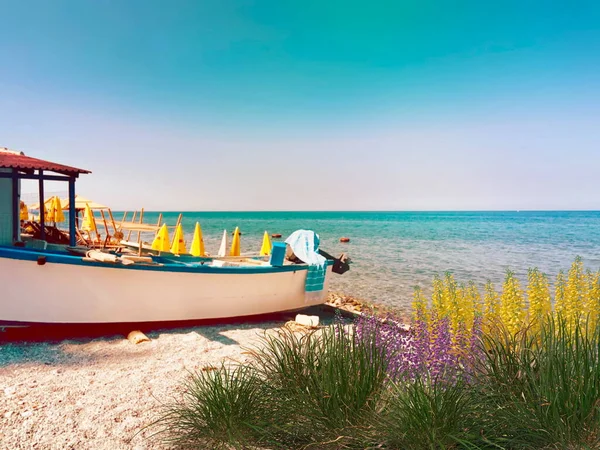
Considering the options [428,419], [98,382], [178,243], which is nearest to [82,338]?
[98,382]

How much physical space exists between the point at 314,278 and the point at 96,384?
20.0 ft

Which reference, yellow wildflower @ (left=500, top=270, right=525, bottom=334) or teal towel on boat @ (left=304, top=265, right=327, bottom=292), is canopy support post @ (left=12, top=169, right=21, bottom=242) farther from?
yellow wildflower @ (left=500, top=270, right=525, bottom=334)

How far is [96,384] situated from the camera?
539 centimetres

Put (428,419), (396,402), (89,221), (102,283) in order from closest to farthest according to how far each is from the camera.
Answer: (428,419) < (396,402) < (102,283) < (89,221)

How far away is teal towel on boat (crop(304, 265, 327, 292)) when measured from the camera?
10.5 meters

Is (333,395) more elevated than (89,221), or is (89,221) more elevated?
(89,221)

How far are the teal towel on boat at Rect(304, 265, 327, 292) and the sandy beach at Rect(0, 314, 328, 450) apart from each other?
2.63 meters

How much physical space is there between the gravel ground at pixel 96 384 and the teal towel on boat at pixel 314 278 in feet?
8.53

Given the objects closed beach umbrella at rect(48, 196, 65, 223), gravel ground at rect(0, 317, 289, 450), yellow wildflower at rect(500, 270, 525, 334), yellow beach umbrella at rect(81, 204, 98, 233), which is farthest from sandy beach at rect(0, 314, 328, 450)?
closed beach umbrella at rect(48, 196, 65, 223)

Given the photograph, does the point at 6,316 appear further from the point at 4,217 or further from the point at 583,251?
the point at 583,251

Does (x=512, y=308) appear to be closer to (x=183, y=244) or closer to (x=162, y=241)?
(x=183, y=244)

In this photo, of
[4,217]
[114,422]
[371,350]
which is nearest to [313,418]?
[371,350]

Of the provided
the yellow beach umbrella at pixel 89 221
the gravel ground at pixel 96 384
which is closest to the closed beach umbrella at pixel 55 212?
the yellow beach umbrella at pixel 89 221

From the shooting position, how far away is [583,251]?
1191 inches
